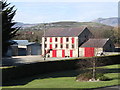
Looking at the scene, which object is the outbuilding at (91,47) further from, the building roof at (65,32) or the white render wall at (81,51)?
the building roof at (65,32)

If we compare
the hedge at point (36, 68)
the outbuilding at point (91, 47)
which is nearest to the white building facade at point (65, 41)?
the outbuilding at point (91, 47)

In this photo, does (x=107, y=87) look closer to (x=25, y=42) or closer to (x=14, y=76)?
(x=14, y=76)

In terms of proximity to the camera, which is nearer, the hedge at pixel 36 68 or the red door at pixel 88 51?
the hedge at pixel 36 68

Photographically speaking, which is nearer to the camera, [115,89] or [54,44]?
[115,89]

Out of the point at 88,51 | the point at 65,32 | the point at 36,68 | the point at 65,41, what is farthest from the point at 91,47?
the point at 36,68

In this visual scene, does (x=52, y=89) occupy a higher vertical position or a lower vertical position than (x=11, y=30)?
lower

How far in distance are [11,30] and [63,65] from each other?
39.3 feet

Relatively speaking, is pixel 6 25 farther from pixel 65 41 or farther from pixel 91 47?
pixel 65 41

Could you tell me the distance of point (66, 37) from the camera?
72.5 meters

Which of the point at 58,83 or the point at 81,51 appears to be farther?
the point at 81,51

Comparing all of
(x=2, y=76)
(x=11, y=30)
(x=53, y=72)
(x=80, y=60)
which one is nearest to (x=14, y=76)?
(x=2, y=76)

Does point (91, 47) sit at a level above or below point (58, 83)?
above

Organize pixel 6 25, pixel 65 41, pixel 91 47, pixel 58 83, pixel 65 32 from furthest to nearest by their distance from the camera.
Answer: pixel 65 32
pixel 65 41
pixel 91 47
pixel 6 25
pixel 58 83

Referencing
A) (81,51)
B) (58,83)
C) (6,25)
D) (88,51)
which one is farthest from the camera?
(81,51)
